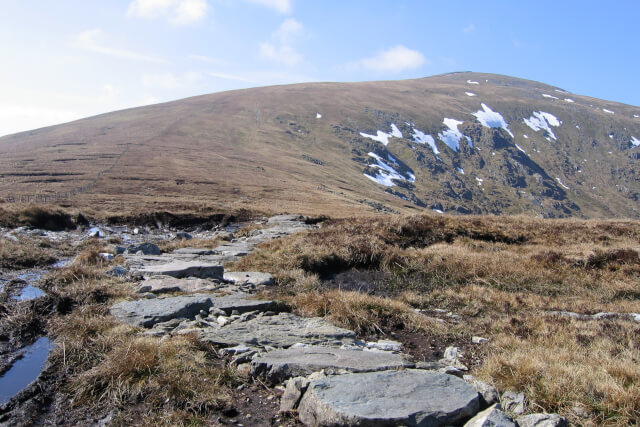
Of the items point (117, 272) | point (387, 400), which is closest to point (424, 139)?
point (117, 272)

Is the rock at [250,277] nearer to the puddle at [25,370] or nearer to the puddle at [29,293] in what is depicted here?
the puddle at [29,293]

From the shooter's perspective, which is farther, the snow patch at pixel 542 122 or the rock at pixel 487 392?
the snow patch at pixel 542 122

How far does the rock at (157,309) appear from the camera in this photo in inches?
302

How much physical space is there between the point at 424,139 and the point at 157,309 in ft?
538

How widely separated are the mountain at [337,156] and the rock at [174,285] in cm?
2990

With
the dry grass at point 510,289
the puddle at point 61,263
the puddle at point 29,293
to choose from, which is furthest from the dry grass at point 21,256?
the dry grass at point 510,289

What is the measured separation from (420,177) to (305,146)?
137 ft

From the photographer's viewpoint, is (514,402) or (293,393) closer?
(514,402)

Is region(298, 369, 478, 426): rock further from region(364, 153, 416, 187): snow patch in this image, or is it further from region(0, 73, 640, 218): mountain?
region(364, 153, 416, 187): snow patch

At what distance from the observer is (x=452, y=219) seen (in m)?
19.2

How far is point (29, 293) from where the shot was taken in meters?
10.2

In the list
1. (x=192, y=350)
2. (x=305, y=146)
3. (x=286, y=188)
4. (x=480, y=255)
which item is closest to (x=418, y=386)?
(x=192, y=350)

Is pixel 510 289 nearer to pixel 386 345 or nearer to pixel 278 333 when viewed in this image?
pixel 386 345

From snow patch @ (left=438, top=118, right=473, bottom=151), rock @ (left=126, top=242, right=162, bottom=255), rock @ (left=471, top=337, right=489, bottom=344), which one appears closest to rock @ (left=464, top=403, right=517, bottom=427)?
rock @ (left=471, top=337, right=489, bottom=344)
